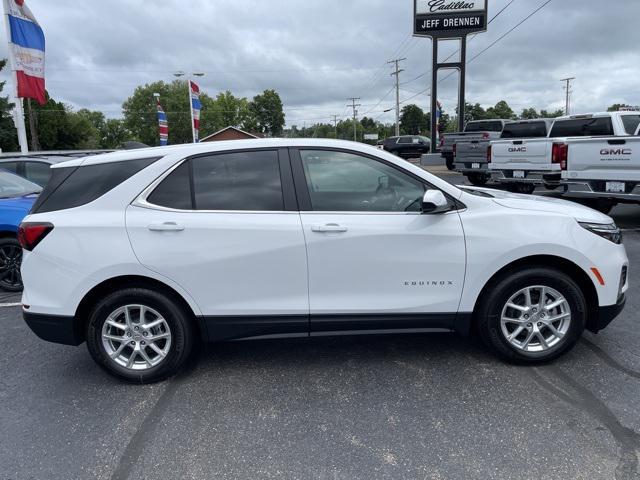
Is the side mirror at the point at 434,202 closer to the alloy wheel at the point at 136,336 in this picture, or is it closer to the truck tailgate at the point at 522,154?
the alloy wheel at the point at 136,336

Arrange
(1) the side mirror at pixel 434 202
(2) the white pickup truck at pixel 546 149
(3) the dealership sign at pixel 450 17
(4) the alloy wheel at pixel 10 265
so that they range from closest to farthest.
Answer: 1. (1) the side mirror at pixel 434 202
2. (4) the alloy wheel at pixel 10 265
3. (2) the white pickup truck at pixel 546 149
4. (3) the dealership sign at pixel 450 17

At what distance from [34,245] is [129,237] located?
696mm

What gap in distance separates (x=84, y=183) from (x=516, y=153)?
33.2ft

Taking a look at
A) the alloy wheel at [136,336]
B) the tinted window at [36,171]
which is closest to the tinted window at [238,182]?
the alloy wheel at [136,336]

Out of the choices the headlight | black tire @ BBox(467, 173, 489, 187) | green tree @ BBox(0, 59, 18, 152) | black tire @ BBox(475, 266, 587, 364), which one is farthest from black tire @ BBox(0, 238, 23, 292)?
green tree @ BBox(0, 59, 18, 152)

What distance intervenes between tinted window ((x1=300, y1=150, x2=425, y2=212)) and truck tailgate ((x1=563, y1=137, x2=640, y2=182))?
669 cm

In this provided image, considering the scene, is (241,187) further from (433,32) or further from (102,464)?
(433,32)

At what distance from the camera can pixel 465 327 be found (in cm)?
363

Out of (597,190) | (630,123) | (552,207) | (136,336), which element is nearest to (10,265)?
(136,336)

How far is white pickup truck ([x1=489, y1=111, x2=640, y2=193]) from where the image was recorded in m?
9.82

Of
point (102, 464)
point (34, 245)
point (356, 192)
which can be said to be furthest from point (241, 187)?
point (102, 464)

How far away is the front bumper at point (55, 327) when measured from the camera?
3463mm

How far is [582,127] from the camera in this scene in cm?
1095

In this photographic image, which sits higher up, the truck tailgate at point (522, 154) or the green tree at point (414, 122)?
the green tree at point (414, 122)
